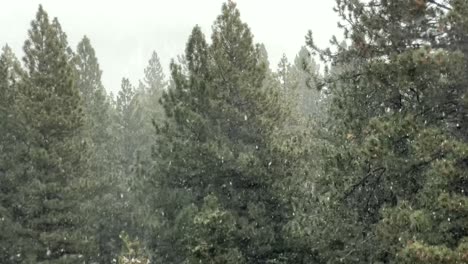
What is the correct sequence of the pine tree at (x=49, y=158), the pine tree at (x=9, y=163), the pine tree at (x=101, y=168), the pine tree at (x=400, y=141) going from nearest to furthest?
the pine tree at (x=400, y=141) → the pine tree at (x=49, y=158) → the pine tree at (x=9, y=163) → the pine tree at (x=101, y=168)

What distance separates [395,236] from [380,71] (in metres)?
3.38

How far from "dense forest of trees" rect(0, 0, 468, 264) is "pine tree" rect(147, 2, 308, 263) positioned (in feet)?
0.17

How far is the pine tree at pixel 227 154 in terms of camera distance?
17.6 meters

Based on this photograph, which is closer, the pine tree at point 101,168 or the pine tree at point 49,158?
the pine tree at point 49,158

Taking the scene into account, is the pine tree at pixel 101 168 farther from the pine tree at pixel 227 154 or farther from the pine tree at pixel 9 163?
the pine tree at pixel 227 154

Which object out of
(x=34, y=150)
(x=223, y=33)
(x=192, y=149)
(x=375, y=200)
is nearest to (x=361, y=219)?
(x=375, y=200)

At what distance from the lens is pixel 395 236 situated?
10930 mm

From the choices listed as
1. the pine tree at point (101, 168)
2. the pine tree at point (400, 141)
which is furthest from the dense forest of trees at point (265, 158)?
the pine tree at point (101, 168)

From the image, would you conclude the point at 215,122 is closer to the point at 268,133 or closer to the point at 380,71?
the point at 268,133

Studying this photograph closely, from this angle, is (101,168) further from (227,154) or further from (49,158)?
(227,154)

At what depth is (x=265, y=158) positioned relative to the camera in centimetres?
1819

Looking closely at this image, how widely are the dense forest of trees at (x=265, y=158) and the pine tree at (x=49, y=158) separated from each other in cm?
6

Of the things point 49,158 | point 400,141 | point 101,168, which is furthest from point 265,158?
point 101,168

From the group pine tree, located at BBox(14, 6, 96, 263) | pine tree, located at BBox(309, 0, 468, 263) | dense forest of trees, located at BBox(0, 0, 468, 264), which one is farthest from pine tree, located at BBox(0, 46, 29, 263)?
pine tree, located at BBox(309, 0, 468, 263)
